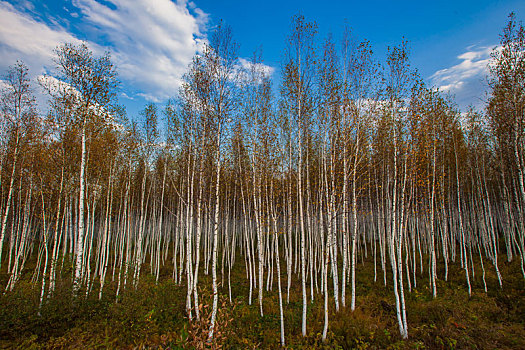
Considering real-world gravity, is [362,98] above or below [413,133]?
above

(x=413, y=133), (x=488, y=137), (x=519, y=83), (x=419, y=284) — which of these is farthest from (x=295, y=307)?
(x=488, y=137)

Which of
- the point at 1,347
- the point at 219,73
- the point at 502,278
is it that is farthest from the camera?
the point at 502,278

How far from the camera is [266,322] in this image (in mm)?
9125

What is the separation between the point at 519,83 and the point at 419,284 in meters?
10.5

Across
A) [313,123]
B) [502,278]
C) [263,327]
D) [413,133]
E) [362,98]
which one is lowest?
[263,327]

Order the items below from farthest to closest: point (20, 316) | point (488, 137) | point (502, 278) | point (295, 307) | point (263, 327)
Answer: point (488, 137)
point (502, 278)
point (295, 307)
point (263, 327)
point (20, 316)

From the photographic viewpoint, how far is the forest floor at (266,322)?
656cm

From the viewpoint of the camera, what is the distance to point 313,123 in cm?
1006

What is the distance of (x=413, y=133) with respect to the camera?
8898 mm

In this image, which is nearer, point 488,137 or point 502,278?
point 502,278

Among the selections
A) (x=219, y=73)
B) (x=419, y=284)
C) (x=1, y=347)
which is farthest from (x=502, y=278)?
(x=1, y=347)

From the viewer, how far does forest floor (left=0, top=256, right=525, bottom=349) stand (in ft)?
21.5

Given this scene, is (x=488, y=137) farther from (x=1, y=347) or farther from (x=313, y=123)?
(x=1, y=347)

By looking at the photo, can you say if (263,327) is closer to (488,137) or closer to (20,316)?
(20,316)
